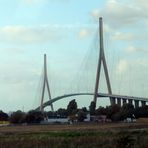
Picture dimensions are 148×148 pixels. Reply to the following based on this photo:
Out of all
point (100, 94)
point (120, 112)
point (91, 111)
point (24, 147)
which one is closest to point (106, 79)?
point (100, 94)

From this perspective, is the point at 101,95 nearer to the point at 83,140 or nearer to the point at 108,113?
the point at 108,113

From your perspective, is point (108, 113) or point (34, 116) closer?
point (34, 116)

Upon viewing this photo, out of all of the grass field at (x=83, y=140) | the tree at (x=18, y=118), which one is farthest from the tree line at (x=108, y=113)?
the grass field at (x=83, y=140)

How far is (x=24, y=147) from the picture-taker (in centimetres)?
3631

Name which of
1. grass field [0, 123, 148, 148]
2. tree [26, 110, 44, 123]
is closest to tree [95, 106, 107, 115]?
tree [26, 110, 44, 123]

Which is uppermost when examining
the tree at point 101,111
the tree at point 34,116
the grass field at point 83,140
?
the tree at point 101,111

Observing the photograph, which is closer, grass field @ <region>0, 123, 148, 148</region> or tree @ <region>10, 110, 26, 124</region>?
grass field @ <region>0, 123, 148, 148</region>

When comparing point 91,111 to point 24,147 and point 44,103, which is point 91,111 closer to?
point 44,103

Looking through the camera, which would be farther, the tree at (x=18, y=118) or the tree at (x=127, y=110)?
the tree at (x=18, y=118)

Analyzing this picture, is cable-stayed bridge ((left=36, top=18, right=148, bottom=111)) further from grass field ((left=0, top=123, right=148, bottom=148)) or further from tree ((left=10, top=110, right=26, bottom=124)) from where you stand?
grass field ((left=0, top=123, right=148, bottom=148))

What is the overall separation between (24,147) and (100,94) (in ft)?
346

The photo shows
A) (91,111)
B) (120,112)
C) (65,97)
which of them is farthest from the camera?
(91,111)

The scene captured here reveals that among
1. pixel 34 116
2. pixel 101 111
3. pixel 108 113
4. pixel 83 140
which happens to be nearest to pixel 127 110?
pixel 108 113

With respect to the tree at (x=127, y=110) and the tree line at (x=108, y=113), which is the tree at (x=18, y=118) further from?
the tree at (x=127, y=110)
